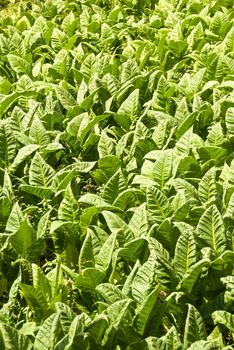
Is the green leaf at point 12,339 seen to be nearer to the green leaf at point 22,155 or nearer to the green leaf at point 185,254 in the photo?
the green leaf at point 185,254

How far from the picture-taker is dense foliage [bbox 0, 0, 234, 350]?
109 inches

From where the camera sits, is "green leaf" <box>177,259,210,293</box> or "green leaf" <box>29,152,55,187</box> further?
"green leaf" <box>29,152,55,187</box>

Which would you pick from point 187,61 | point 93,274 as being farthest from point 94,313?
point 187,61

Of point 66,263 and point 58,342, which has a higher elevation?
point 58,342

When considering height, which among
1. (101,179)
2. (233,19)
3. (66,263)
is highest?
(233,19)

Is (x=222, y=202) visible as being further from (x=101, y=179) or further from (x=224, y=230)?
(x=101, y=179)

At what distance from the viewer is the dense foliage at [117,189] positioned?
2.76 meters

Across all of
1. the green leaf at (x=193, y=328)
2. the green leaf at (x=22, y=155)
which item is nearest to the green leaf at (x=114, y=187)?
the green leaf at (x=22, y=155)

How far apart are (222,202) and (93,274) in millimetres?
802

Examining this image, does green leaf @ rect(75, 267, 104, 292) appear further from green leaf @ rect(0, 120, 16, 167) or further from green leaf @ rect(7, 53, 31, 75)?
green leaf @ rect(7, 53, 31, 75)

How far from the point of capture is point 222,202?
10.8ft

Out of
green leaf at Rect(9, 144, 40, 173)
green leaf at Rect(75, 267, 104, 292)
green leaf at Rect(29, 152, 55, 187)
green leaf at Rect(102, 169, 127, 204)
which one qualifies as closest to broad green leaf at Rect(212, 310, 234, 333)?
green leaf at Rect(75, 267, 104, 292)

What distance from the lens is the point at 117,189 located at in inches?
137

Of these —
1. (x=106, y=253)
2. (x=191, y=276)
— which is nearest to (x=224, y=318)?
(x=191, y=276)
